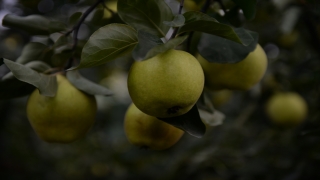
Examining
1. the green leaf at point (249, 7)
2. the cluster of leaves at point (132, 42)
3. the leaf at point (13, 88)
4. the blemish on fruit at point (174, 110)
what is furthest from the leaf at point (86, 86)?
the green leaf at point (249, 7)

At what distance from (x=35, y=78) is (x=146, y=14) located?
298 millimetres

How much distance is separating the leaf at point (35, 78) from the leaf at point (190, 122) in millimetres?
295

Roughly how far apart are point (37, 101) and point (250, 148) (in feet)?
5.10

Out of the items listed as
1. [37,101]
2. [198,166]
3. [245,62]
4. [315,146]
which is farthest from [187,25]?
Answer: [198,166]

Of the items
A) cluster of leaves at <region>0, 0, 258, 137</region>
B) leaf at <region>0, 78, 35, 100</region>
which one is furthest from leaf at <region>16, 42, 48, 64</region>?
leaf at <region>0, 78, 35, 100</region>

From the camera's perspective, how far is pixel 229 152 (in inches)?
88.7

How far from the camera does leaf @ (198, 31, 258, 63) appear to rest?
95 cm

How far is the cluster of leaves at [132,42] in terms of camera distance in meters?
0.75

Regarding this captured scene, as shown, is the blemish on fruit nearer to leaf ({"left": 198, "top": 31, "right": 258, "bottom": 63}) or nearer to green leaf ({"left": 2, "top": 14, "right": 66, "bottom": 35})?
leaf ({"left": 198, "top": 31, "right": 258, "bottom": 63})

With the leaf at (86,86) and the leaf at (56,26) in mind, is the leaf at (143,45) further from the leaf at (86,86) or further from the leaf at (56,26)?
the leaf at (56,26)

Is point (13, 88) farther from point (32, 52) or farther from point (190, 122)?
point (190, 122)

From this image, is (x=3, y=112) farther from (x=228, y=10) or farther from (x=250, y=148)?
(x=228, y=10)

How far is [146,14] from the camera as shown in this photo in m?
0.85

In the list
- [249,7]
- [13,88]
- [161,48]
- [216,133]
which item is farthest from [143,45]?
[216,133]
